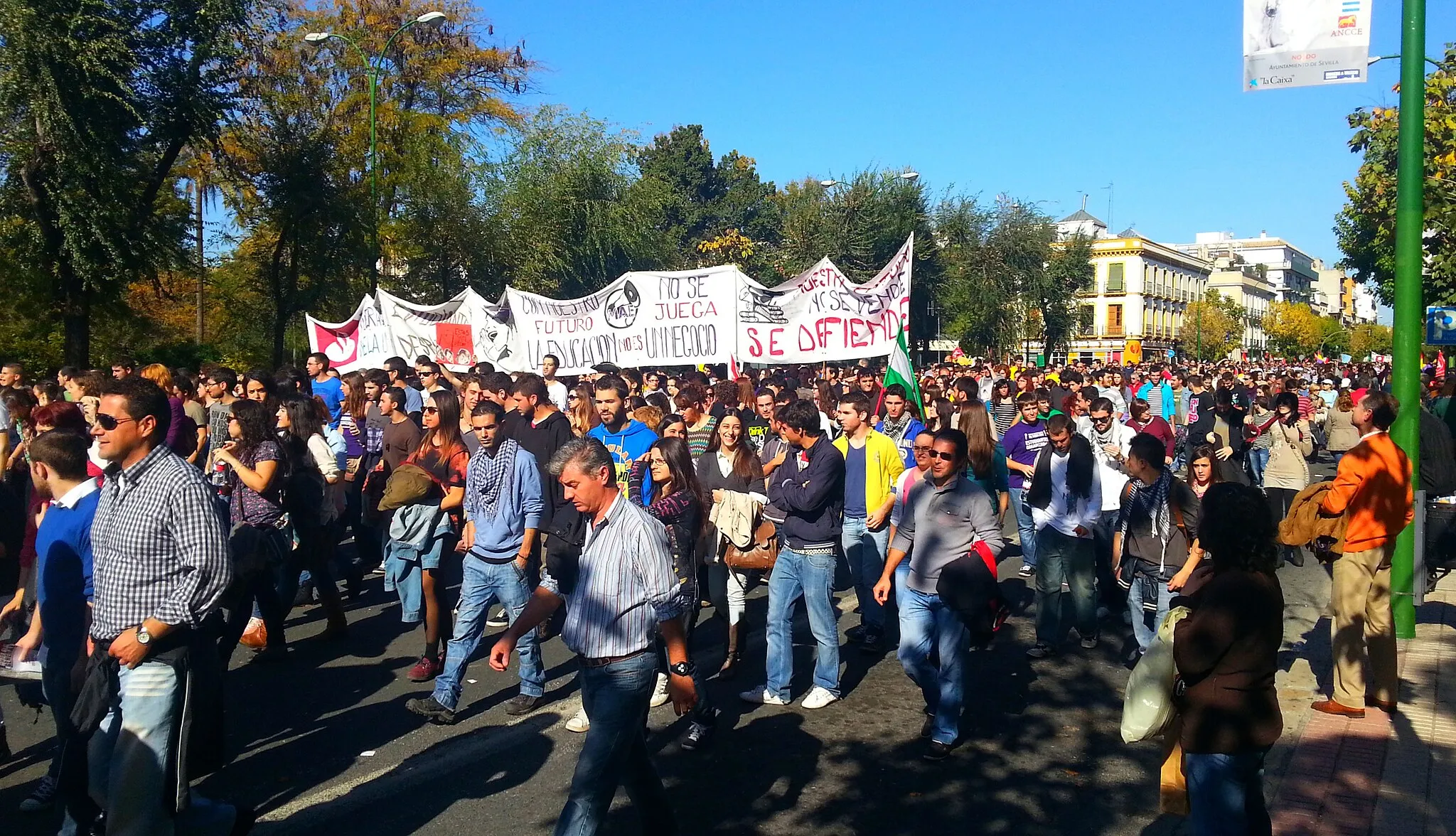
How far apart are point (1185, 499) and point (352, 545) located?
799cm

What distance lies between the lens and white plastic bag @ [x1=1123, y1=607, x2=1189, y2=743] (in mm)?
3680

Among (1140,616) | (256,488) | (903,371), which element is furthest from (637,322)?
(1140,616)

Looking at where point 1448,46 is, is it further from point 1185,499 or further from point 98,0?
point 98,0

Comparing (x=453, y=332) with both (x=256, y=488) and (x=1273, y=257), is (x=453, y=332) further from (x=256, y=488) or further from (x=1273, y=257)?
(x=1273, y=257)

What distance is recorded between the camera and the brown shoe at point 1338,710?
610 centimetres

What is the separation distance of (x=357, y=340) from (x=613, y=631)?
1340cm

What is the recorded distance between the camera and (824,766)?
550 centimetres

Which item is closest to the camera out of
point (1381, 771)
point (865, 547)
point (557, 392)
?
point (1381, 771)

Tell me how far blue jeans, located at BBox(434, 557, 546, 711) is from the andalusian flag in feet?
16.6

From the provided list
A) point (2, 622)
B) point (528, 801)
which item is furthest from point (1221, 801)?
point (2, 622)

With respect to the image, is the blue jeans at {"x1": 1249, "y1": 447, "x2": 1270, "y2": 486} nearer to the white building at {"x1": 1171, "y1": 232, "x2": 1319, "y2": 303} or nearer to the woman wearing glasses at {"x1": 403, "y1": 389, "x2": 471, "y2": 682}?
the woman wearing glasses at {"x1": 403, "y1": 389, "x2": 471, "y2": 682}

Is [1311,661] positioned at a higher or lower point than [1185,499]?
lower

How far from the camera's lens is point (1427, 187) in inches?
659

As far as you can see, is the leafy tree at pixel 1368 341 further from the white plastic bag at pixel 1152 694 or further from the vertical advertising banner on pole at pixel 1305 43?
the white plastic bag at pixel 1152 694
